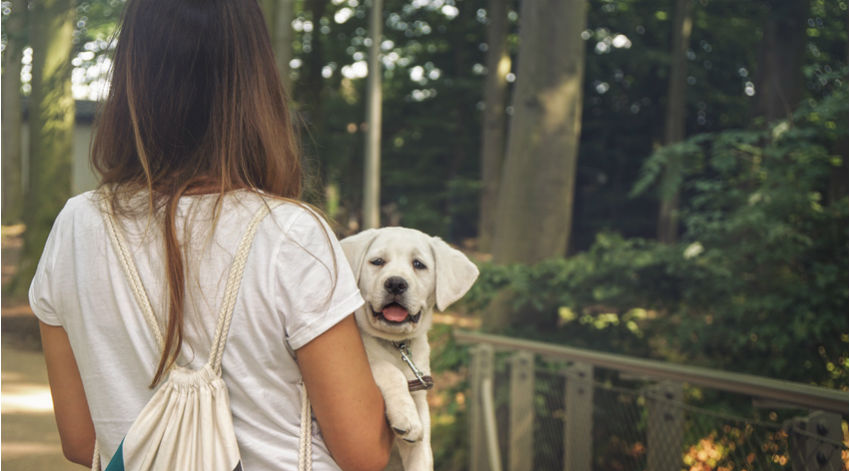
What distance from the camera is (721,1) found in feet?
59.3

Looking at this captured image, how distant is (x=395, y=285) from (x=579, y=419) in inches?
145

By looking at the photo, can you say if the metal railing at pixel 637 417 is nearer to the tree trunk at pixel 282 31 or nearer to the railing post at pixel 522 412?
the railing post at pixel 522 412

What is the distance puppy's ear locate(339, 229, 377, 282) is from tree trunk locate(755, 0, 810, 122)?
1164 centimetres

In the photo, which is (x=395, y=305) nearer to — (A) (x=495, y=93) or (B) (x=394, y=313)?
(B) (x=394, y=313)

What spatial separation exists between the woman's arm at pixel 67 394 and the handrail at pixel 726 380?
7.87 feet

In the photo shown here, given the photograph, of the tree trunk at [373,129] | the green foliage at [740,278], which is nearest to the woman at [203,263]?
the green foliage at [740,278]

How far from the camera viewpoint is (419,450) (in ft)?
6.05

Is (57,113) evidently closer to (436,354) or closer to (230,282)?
(436,354)

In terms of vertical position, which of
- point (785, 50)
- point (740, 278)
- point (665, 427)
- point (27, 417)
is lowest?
point (27, 417)

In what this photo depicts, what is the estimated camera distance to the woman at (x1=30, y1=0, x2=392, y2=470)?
1.48 m

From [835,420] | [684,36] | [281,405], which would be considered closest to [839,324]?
[835,420]

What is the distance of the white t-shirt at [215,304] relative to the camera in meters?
1.47

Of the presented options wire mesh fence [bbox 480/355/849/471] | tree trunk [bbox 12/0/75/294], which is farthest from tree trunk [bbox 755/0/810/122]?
tree trunk [bbox 12/0/75/294]

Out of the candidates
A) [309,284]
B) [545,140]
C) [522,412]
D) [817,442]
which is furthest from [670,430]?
[545,140]
